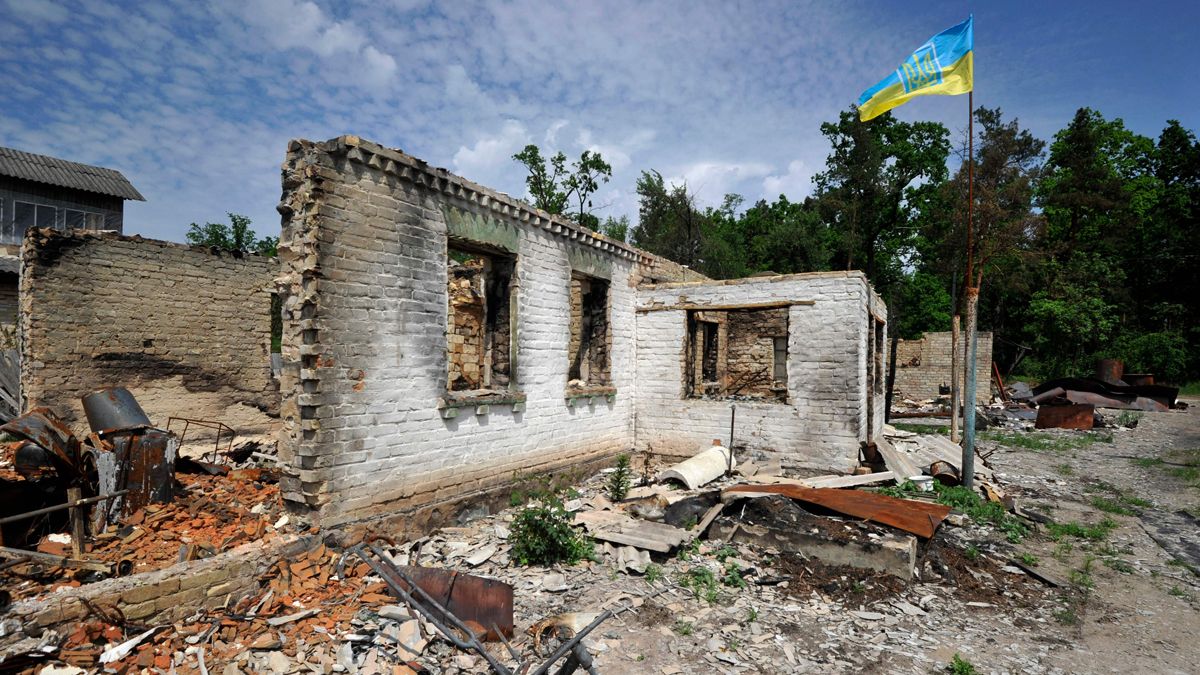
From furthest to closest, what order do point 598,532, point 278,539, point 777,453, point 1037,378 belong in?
point 1037,378 → point 777,453 → point 598,532 → point 278,539

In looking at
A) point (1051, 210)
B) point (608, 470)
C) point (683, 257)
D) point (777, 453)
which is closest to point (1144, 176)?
point (1051, 210)

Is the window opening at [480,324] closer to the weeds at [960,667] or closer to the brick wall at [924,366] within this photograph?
the weeds at [960,667]

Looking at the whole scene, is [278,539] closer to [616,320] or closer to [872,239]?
[616,320]

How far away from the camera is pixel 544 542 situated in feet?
17.7

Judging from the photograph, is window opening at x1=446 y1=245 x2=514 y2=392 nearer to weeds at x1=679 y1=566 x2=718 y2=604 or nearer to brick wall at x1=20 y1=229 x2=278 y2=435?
weeds at x1=679 y1=566 x2=718 y2=604

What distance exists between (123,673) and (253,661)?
0.69 meters

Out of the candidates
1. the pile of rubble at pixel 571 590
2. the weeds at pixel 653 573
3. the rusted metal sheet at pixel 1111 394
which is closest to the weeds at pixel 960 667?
the pile of rubble at pixel 571 590

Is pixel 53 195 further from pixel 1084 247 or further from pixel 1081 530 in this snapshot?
pixel 1084 247

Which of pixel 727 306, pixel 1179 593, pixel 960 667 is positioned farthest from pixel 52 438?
pixel 1179 593

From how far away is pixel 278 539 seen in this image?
4.83m

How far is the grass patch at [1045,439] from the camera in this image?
1250cm

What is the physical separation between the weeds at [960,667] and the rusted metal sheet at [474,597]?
3047 mm

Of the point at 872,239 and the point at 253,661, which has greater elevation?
the point at 872,239

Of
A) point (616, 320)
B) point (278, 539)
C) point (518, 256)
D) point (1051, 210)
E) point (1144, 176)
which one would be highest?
point (1144, 176)
